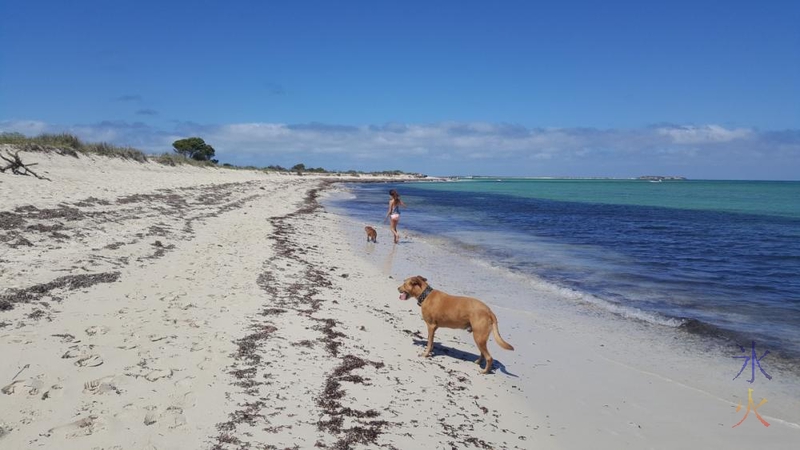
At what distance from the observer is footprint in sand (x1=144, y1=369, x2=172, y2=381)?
13.1 feet

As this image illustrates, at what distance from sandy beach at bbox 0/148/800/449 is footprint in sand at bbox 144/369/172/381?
2 centimetres

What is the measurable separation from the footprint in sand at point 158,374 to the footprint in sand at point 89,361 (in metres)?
0.49

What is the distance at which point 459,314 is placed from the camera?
561 cm

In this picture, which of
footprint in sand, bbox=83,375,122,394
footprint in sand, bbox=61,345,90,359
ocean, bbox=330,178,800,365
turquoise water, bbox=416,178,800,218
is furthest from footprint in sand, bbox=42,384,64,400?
turquoise water, bbox=416,178,800,218

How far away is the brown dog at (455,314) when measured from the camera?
5.43 metres

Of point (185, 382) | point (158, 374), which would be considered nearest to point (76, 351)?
point (158, 374)

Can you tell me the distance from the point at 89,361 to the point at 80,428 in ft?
3.60

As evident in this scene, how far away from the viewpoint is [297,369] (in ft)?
15.3

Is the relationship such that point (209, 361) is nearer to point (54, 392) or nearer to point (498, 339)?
point (54, 392)

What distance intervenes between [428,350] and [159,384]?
10.0ft

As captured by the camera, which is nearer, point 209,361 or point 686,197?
point 209,361

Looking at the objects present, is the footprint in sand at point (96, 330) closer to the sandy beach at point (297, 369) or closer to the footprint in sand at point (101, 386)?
the sandy beach at point (297, 369)

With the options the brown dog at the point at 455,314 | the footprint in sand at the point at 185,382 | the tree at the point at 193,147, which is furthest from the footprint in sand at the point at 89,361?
the tree at the point at 193,147

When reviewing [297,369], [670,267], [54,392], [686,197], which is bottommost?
[670,267]
